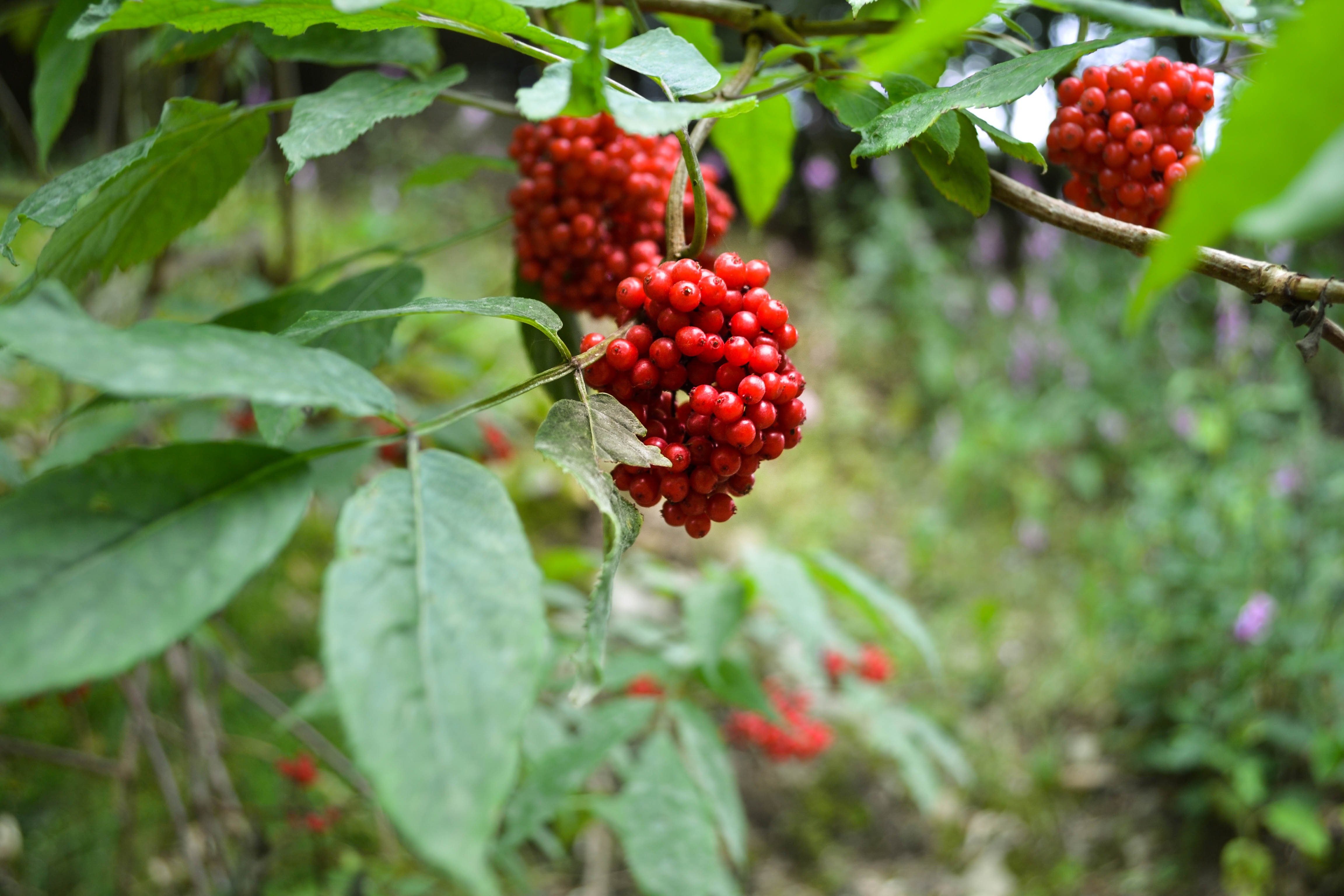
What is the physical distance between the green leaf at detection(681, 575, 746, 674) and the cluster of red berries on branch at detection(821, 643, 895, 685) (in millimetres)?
913

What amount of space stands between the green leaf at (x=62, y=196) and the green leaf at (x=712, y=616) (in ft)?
3.28

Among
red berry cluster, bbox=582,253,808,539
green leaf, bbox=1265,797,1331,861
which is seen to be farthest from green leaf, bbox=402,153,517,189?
green leaf, bbox=1265,797,1331,861

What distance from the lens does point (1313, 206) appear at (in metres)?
0.23

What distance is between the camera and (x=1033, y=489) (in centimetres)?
389

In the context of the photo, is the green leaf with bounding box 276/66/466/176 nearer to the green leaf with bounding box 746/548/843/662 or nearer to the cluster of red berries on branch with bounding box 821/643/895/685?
the green leaf with bounding box 746/548/843/662

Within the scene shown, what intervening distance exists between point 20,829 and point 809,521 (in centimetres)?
277

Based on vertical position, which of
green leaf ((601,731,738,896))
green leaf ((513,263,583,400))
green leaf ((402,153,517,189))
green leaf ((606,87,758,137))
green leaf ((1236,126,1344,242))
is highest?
green leaf ((1236,126,1344,242))

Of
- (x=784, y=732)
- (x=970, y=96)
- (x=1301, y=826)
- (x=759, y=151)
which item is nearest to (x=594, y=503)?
(x=970, y=96)

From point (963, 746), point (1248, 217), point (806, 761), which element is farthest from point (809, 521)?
point (1248, 217)

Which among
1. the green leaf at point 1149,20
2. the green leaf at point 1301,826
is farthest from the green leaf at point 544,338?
the green leaf at point 1301,826

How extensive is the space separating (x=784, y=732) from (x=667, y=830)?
39.8 inches

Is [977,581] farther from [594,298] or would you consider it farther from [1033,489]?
[594,298]

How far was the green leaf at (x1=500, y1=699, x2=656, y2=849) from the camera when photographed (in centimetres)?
121

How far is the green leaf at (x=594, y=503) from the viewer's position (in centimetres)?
47
